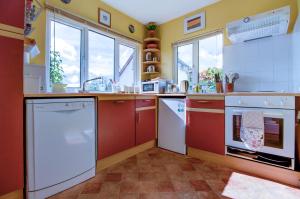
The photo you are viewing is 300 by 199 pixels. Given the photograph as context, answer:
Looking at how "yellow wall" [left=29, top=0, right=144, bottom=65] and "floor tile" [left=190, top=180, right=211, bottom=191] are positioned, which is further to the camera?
"yellow wall" [left=29, top=0, right=144, bottom=65]

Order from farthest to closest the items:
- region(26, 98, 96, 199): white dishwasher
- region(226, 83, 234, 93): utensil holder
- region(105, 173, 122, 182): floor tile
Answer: region(226, 83, 234, 93): utensil holder < region(105, 173, 122, 182): floor tile < region(26, 98, 96, 199): white dishwasher

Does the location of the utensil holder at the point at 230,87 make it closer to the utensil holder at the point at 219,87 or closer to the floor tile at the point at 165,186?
the utensil holder at the point at 219,87

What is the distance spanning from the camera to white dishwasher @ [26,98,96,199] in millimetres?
1205

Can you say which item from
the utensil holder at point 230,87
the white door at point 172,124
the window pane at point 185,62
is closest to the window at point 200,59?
the window pane at point 185,62

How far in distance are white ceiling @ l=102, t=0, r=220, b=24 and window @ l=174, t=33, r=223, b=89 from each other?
530 millimetres

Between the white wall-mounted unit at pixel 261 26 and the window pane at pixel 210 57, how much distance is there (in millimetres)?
364

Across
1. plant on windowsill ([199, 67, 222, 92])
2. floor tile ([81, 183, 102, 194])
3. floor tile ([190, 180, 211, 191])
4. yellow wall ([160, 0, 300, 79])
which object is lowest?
floor tile ([81, 183, 102, 194])

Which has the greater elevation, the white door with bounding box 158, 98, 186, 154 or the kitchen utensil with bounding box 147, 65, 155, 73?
the kitchen utensil with bounding box 147, 65, 155, 73

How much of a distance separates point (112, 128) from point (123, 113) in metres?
0.24

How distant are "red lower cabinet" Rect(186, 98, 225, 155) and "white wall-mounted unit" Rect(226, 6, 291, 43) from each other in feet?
3.65

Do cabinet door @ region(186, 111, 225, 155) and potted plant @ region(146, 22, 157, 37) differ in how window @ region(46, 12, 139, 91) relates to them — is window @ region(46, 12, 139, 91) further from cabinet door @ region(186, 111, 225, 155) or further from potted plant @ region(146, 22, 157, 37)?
cabinet door @ region(186, 111, 225, 155)

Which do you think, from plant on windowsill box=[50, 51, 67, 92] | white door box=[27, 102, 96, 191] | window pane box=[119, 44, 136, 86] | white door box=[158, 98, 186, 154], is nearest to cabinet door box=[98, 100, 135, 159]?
white door box=[27, 102, 96, 191]

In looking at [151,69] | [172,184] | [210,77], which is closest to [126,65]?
[151,69]

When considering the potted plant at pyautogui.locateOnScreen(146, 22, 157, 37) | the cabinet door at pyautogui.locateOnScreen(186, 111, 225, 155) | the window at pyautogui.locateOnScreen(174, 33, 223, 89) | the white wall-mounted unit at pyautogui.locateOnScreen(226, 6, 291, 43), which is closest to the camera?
the white wall-mounted unit at pyautogui.locateOnScreen(226, 6, 291, 43)
